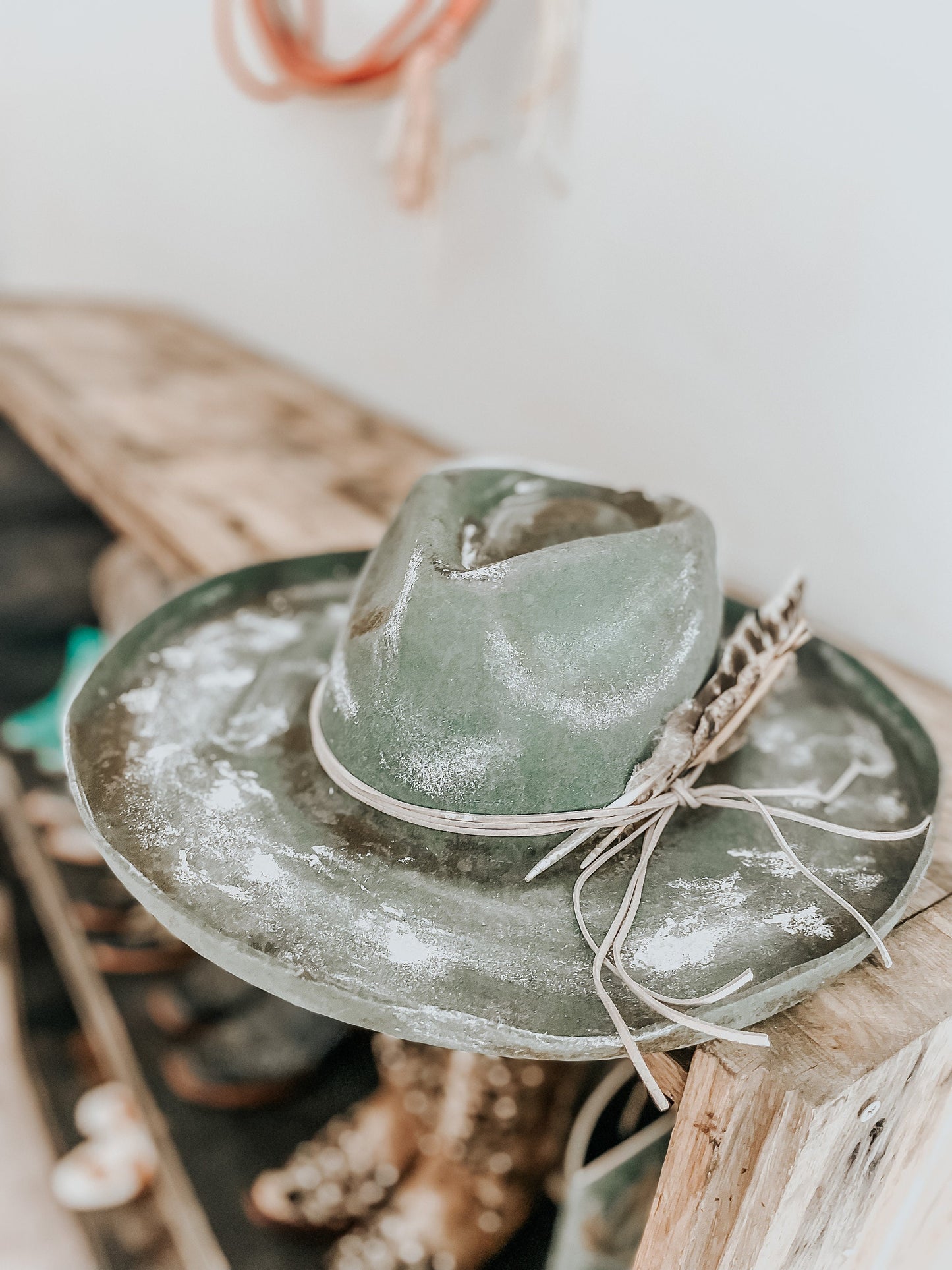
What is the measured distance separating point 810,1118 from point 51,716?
A: 4.91 feet

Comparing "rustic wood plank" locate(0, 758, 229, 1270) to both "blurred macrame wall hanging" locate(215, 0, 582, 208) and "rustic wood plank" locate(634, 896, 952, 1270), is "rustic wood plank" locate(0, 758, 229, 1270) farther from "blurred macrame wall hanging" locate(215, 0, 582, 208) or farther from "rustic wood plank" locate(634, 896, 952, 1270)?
"blurred macrame wall hanging" locate(215, 0, 582, 208)

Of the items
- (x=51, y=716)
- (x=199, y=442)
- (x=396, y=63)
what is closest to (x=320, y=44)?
(x=396, y=63)

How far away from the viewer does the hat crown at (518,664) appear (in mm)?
473

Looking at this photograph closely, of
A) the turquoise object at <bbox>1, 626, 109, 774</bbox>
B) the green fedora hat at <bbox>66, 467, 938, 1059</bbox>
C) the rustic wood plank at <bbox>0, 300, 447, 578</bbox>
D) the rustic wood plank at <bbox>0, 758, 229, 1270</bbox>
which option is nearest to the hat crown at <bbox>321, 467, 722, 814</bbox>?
the green fedora hat at <bbox>66, 467, 938, 1059</bbox>

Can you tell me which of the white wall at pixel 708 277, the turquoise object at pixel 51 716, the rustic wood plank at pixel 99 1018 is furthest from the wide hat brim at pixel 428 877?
the turquoise object at pixel 51 716

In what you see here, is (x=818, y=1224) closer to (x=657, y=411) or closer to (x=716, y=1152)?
(x=716, y=1152)

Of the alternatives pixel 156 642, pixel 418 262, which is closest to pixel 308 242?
pixel 418 262

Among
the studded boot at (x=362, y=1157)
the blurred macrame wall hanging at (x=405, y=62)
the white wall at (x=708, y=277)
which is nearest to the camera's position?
the white wall at (x=708, y=277)

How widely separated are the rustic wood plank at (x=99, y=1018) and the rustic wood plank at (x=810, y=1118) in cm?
62

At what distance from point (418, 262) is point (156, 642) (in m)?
0.94

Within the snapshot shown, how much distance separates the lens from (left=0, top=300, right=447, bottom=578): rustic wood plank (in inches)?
39.7

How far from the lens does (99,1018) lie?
1.16 metres

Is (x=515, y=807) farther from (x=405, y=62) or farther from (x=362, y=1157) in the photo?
(x=405, y=62)

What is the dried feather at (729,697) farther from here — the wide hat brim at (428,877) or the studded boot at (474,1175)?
the studded boot at (474,1175)
